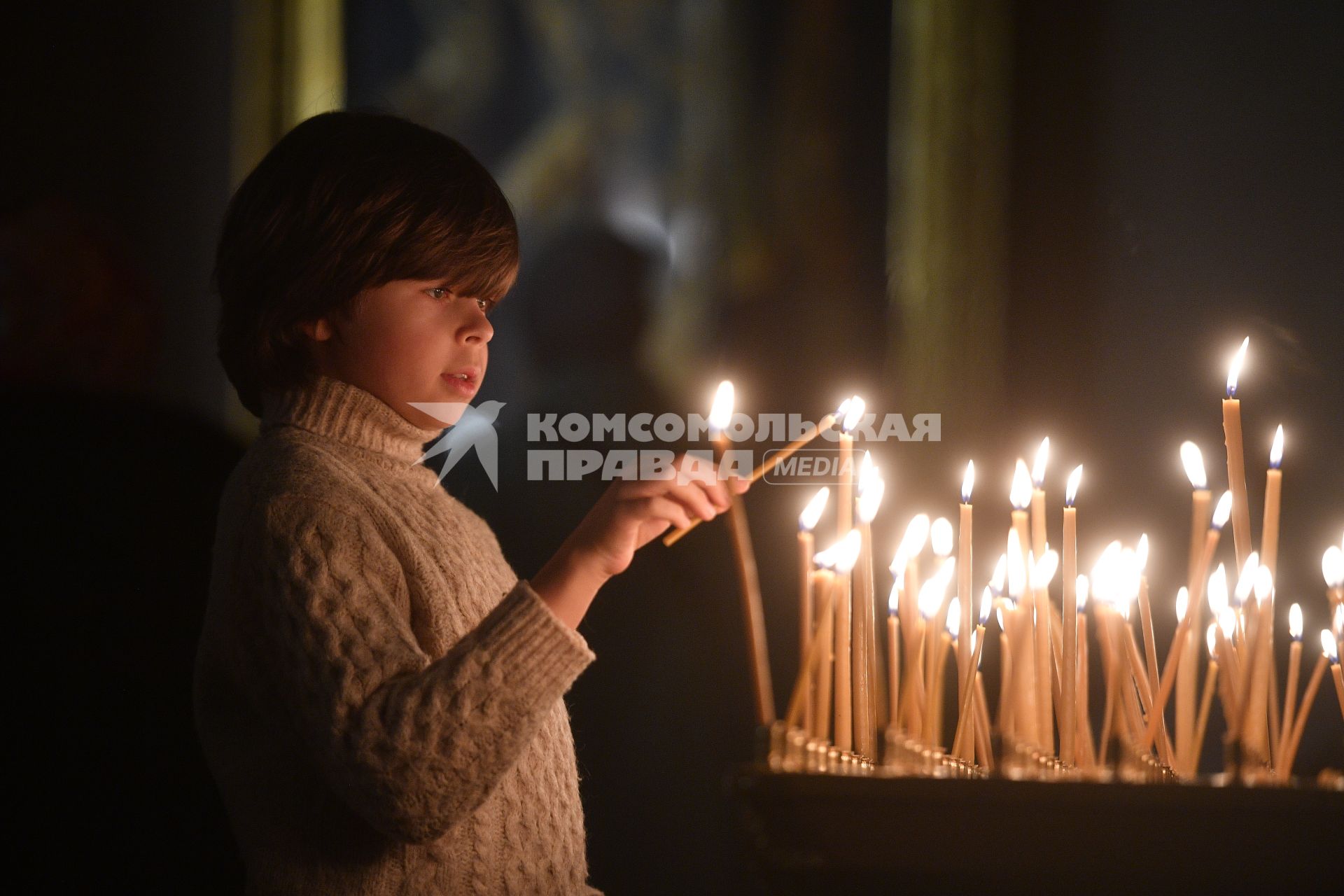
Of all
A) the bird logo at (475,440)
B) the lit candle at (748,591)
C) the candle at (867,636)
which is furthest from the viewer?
the bird logo at (475,440)

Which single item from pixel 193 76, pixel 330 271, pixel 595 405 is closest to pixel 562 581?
pixel 330 271

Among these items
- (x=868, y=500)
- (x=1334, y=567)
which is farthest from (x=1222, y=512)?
(x=868, y=500)

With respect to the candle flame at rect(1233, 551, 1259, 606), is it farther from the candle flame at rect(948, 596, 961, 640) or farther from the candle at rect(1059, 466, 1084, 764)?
the candle flame at rect(948, 596, 961, 640)

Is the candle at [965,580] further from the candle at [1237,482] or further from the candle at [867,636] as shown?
the candle at [1237,482]

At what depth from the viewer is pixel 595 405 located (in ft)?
4.30

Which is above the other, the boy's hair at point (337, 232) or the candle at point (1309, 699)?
the boy's hair at point (337, 232)

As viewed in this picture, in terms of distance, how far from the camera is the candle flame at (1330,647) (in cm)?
73

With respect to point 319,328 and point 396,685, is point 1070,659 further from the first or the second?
point 319,328

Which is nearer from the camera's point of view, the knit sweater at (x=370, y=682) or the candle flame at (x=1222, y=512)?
the knit sweater at (x=370, y=682)

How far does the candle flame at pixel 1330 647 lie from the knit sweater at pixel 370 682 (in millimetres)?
548

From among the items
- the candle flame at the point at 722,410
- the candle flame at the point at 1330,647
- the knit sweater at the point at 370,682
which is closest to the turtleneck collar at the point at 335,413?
the knit sweater at the point at 370,682

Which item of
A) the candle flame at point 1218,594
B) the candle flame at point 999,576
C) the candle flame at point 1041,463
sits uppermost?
the candle flame at point 1041,463

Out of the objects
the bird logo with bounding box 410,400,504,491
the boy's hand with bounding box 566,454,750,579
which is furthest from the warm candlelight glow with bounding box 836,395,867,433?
the bird logo with bounding box 410,400,504,491

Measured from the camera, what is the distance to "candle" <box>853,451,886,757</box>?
0.67 metres
